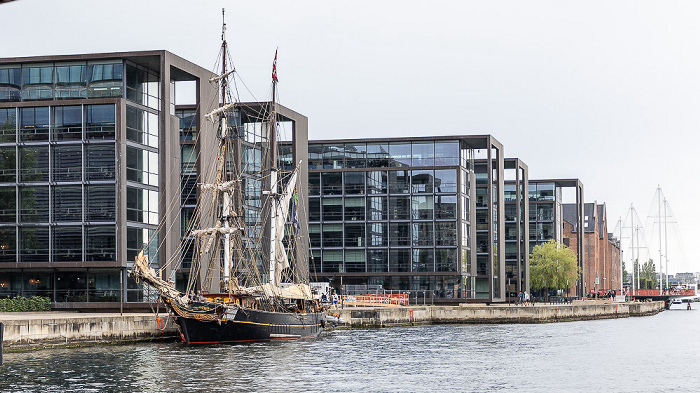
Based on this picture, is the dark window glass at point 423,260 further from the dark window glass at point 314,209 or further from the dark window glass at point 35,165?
the dark window glass at point 35,165

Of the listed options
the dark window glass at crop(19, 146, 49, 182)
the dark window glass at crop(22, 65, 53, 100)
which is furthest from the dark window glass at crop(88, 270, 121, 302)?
the dark window glass at crop(22, 65, 53, 100)

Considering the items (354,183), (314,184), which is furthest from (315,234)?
(354,183)

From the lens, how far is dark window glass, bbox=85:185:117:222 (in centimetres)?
6738

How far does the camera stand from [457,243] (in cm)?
10962

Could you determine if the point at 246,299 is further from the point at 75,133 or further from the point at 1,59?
the point at 1,59

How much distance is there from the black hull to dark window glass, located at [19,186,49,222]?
18.7 meters

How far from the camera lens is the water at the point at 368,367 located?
35.8 metres

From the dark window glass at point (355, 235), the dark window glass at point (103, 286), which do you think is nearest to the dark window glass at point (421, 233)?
the dark window glass at point (355, 235)

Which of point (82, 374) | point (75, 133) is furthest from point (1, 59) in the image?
point (82, 374)

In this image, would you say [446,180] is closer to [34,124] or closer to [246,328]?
[34,124]

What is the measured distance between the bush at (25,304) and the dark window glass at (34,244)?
10.2ft

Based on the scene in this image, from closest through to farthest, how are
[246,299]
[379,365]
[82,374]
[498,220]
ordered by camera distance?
[82,374], [379,365], [246,299], [498,220]

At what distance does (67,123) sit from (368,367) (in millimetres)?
35594

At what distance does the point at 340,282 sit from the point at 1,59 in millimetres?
53818
